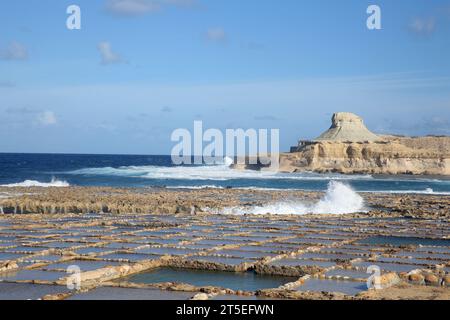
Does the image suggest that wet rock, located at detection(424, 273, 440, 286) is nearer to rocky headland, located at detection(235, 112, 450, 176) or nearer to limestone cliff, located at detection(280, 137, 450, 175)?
rocky headland, located at detection(235, 112, 450, 176)

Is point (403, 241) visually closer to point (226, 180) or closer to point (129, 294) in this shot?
point (129, 294)

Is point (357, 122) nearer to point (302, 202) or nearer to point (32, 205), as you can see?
point (302, 202)

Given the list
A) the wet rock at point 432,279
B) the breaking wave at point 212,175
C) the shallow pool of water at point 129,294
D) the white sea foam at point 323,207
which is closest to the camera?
the shallow pool of water at point 129,294

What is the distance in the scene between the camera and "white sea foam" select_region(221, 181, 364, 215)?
28844 millimetres

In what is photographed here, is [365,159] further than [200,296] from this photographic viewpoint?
Yes

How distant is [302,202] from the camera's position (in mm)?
32562

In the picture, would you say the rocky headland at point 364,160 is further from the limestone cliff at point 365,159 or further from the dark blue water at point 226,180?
the dark blue water at point 226,180

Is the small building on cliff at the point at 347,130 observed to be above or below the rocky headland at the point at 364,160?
above

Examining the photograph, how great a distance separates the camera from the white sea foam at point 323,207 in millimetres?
28844

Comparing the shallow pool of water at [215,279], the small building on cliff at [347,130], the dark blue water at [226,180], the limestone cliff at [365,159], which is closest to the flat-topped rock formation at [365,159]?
the limestone cliff at [365,159]

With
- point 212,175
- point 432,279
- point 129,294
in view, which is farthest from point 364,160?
point 129,294

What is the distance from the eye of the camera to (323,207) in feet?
99.4
